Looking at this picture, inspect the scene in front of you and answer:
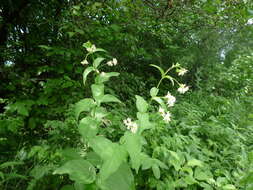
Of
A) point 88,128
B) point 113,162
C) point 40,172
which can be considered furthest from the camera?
point 40,172

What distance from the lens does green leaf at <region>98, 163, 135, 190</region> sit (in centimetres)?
76

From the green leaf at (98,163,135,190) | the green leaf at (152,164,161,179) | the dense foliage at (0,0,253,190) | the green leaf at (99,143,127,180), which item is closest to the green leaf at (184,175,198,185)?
the dense foliage at (0,0,253,190)

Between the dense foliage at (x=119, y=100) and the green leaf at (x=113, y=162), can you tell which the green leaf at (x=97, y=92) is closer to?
the dense foliage at (x=119, y=100)

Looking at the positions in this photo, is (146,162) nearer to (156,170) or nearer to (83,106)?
(156,170)

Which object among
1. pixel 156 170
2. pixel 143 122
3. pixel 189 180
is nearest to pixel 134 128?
pixel 143 122

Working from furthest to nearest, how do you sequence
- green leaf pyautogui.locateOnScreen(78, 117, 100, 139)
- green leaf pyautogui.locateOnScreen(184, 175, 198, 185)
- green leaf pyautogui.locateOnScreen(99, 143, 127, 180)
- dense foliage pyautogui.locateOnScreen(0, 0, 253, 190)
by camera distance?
green leaf pyautogui.locateOnScreen(184, 175, 198, 185), dense foliage pyautogui.locateOnScreen(0, 0, 253, 190), green leaf pyautogui.locateOnScreen(78, 117, 100, 139), green leaf pyautogui.locateOnScreen(99, 143, 127, 180)

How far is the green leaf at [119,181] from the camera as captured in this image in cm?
76

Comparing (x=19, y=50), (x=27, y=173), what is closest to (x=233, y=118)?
(x=27, y=173)

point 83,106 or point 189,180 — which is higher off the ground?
point 83,106

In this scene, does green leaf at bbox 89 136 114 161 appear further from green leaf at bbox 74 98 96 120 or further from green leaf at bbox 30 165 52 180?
green leaf at bbox 30 165 52 180

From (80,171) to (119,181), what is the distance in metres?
0.16

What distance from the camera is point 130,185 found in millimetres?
791

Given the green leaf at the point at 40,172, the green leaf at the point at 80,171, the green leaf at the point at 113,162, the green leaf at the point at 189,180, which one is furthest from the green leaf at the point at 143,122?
the green leaf at the point at 40,172

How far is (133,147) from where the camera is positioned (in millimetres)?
769
